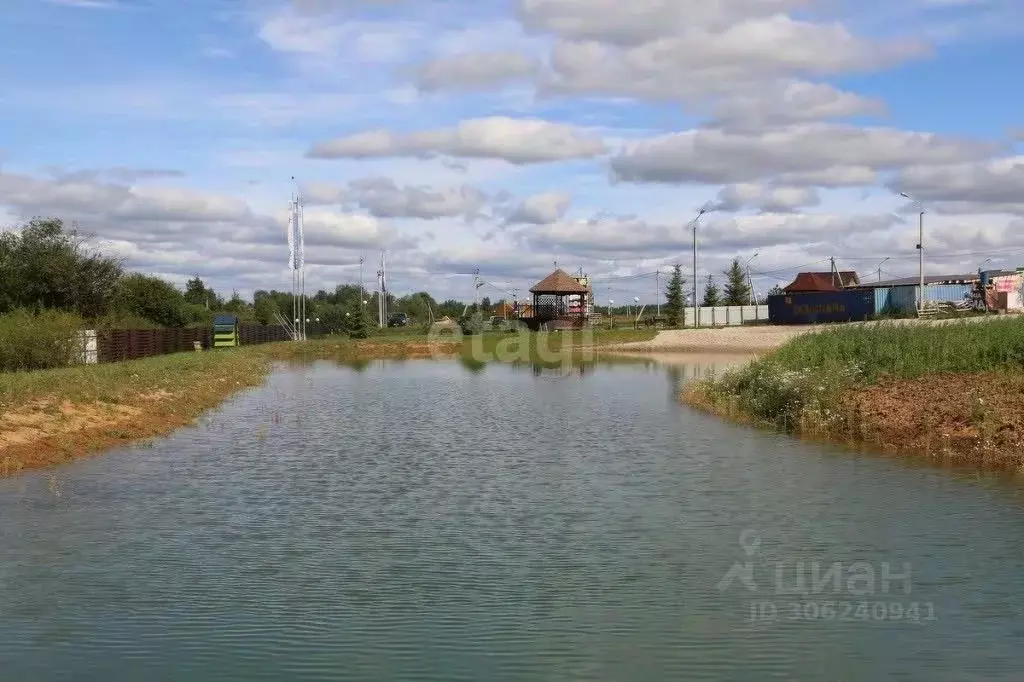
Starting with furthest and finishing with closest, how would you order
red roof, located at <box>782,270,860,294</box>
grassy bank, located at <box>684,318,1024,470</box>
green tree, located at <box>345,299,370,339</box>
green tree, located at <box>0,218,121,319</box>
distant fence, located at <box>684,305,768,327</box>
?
1. red roof, located at <box>782,270,860,294</box>
2. distant fence, located at <box>684,305,768,327</box>
3. green tree, located at <box>345,299,370,339</box>
4. green tree, located at <box>0,218,121,319</box>
5. grassy bank, located at <box>684,318,1024,470</box>

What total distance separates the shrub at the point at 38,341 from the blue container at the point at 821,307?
6598cm

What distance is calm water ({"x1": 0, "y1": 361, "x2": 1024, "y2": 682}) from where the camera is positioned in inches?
409

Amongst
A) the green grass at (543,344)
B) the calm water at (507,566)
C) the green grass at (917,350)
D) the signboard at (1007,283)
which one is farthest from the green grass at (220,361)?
the signboard at (1007,283)

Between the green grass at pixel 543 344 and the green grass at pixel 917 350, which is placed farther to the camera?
the green grass at pixel 543 344

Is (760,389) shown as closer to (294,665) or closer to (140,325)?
(294,665)

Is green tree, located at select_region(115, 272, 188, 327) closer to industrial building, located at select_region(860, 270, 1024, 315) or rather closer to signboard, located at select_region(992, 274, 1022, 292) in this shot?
industrial building, located at select_region(860, 270, 1024, 315)

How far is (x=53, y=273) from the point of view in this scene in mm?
76312

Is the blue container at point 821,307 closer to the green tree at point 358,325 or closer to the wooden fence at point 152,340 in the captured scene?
the green tree at point 358,325

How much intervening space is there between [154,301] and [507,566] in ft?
275

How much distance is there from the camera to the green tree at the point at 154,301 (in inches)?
3506

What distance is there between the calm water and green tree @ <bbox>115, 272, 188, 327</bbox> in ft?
226

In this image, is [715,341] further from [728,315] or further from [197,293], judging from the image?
[197,293]

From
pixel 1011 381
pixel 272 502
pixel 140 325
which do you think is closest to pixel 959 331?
pixel 1011 381

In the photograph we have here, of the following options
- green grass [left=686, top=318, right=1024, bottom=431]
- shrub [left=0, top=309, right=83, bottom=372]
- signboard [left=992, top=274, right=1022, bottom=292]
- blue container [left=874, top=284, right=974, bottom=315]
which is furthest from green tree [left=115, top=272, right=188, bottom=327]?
→ signboard [left=992, top=274, right=1022, bottom=292]
